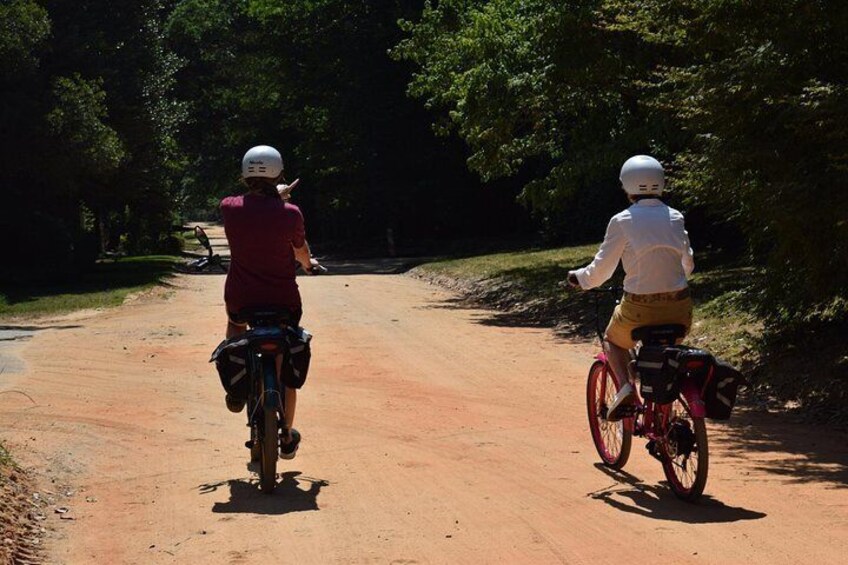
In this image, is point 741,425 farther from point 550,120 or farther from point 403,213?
point 403,213

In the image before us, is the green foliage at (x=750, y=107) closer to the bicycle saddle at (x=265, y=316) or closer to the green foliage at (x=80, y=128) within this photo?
the bicycle saddle at (x=265, y=316)

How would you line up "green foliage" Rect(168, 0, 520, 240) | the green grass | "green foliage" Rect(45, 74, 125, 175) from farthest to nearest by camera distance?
"green foliage" Rect(168, 0, 520, 240), "green foliage" Rect(45, 74, 125, 175), the green grass

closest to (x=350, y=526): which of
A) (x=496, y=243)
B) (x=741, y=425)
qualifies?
(x=741, y=425)

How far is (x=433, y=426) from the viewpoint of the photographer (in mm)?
10672

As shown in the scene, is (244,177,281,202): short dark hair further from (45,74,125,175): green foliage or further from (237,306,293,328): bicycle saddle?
(45,74,125,175): green foliage

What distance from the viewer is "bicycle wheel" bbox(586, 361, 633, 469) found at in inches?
339

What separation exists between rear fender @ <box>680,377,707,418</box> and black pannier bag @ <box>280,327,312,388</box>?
235 cm

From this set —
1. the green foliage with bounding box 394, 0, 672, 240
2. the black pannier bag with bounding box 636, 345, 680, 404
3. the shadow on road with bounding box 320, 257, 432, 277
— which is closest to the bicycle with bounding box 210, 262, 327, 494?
the black pannier bag with bounding box 636, 345, 680, 404

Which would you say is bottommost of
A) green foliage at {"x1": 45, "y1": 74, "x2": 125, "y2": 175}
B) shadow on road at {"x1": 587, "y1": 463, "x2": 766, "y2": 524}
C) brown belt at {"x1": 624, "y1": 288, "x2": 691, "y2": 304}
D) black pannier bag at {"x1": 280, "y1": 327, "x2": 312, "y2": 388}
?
shadow on road at {"x1": 587, "y1": 463, "x2": 766, "y2": 524}

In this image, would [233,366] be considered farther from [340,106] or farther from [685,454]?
[340,106]

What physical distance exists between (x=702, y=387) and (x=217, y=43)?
4956 centimetres

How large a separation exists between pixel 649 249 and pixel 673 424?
1.09 metres

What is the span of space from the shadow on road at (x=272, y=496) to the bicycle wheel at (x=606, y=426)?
6.47 ft

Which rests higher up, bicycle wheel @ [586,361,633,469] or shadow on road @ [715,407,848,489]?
bicycle wheel @ [586,361,633,469]
